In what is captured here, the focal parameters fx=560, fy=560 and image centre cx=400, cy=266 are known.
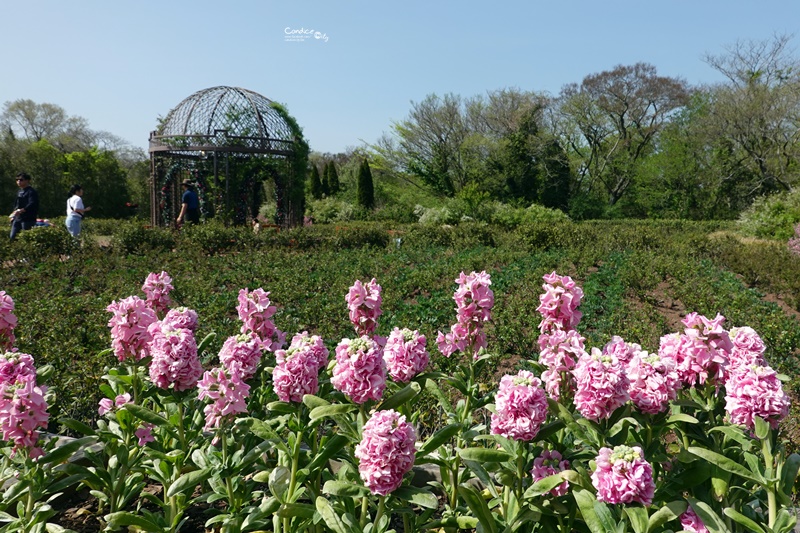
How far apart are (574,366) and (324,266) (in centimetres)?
677

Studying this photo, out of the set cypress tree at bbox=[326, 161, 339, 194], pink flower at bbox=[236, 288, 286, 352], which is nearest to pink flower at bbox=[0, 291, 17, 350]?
pink flower at bbox=[236, 288, 286, 352]

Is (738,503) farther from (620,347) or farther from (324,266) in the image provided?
(324,266)

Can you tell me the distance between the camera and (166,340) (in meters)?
2.14

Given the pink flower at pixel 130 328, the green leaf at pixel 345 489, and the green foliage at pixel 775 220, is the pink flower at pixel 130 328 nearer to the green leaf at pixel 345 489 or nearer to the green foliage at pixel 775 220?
the green leaf at pixel 345 489

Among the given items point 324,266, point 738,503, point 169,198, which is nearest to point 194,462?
point 738,503

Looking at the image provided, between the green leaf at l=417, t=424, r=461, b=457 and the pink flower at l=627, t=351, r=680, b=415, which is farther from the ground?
the pink flower at l=627, t=351, r=680, b=415

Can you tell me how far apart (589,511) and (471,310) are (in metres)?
1.04

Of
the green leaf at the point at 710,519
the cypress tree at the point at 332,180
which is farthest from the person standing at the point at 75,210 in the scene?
the cypress tree at the point at 332,180

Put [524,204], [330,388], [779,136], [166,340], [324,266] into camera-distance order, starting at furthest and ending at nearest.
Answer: [524,204] < [779,136] < [324,266] < [330,388] < [166,340]

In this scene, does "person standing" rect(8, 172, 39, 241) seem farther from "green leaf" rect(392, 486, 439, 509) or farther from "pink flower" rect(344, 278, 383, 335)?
"green leaf" rect(392, 486, 439, 509)

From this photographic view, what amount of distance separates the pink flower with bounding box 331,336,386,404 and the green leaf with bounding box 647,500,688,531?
857mm

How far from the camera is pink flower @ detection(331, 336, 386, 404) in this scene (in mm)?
1786

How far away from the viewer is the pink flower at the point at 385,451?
154cm

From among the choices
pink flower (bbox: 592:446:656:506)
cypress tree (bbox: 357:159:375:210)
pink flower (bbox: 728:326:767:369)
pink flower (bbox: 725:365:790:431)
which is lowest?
pink flower (bbox: 592:446:656:506)
